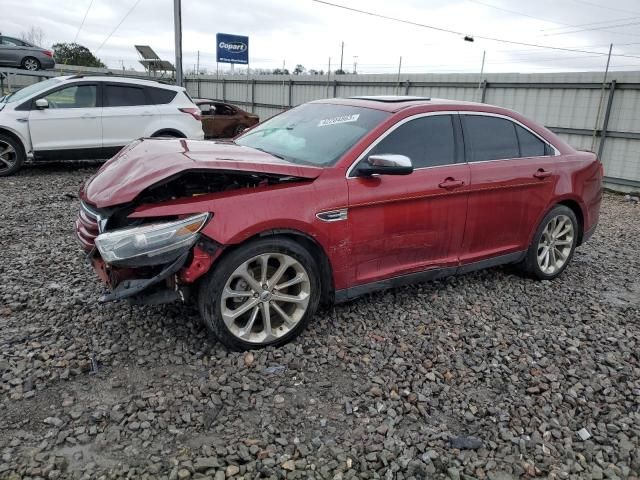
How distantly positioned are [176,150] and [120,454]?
197 cm

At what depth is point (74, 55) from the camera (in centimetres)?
4059

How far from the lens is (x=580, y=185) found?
494cm

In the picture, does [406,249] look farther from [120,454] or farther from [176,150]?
[120,454]

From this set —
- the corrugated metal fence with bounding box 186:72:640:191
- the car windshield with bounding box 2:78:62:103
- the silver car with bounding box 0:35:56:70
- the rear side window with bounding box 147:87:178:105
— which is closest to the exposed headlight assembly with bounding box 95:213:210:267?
the car windshield with bounding box 2:78:62:103

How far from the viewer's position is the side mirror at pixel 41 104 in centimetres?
852

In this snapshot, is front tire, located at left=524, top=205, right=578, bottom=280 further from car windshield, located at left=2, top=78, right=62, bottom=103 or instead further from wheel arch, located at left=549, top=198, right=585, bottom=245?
car windshield, located at left=2, top=78, right=62, bottom=103

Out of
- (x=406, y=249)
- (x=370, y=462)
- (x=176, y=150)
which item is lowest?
(x=370, y=462)

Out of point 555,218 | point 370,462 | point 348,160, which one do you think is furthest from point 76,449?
point 555,218

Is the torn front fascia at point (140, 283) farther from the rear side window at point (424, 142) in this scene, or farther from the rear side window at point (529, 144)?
the rear side window at point (529, 144)

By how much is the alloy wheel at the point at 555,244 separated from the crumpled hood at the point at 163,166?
2631 mm

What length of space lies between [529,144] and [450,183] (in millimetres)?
1222

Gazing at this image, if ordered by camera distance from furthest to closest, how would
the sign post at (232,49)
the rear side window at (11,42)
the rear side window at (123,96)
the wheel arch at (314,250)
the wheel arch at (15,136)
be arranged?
the sign post at (232,49), the rear side window at (11,42), the rear side window at (123,96), the wheel arch at (15,136), the wheel arch at (314,250)

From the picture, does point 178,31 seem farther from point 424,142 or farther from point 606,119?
point 424,142

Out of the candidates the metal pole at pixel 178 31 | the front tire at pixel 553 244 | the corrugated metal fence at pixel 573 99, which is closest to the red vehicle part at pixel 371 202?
the front tire at pixel 553 244
